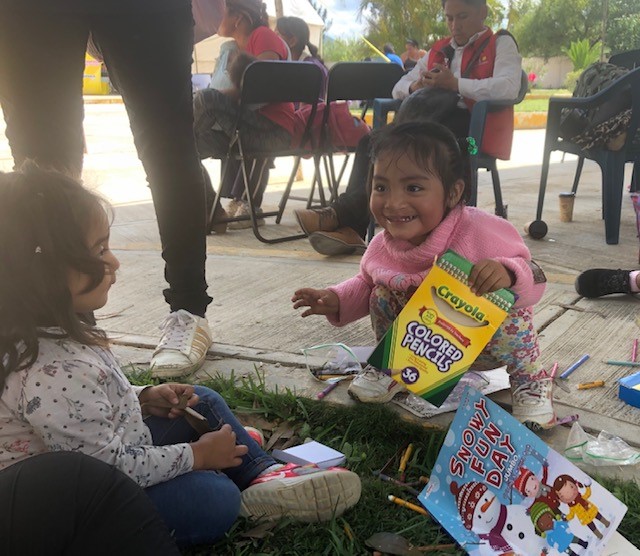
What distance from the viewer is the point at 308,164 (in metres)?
9.68

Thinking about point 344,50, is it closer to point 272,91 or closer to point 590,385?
point 272,91

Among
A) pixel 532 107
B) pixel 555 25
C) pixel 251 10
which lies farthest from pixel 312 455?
pixel 555 25

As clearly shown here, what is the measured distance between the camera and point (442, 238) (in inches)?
77.1

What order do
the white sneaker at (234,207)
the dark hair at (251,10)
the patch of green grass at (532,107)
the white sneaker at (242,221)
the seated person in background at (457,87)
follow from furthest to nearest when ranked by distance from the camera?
the patch of green grass at (532,107)
the white sneaker at (234,207)
the white sneaker at (242,221)
the dark hair at (251,10)
the seated person in background at (457,87)

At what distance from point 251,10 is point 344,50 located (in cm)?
3969

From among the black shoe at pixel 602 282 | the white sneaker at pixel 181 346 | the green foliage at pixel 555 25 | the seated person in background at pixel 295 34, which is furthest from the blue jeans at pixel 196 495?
the green foliage at pixel 555 25

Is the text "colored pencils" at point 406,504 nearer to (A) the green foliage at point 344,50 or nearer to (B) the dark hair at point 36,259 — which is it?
(B) the dark hair at point 36,259

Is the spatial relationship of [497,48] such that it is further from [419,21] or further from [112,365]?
[419,21]

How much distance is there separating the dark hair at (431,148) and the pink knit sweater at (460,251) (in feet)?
0.32

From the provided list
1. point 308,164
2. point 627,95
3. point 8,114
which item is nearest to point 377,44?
point 308,164

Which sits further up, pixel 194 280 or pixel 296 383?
pixel 194 280

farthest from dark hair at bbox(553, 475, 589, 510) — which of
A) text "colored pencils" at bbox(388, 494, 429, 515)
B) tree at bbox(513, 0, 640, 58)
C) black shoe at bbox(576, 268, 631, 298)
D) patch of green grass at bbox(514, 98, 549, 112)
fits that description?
tree at bbox(513, 0, 640, 58)

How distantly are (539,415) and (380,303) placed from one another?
0.57 meters

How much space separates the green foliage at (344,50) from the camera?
124ft
